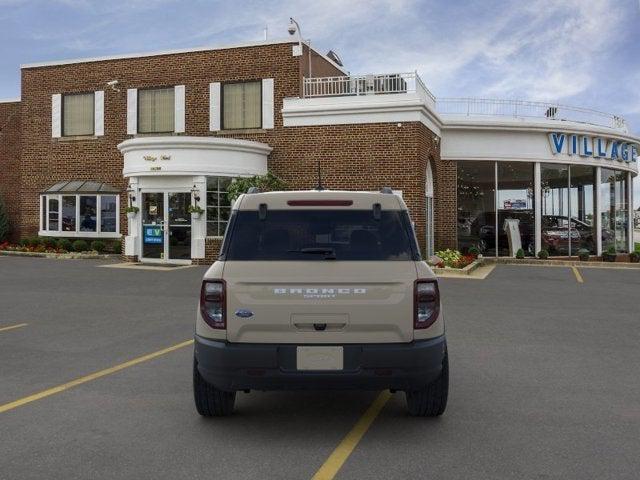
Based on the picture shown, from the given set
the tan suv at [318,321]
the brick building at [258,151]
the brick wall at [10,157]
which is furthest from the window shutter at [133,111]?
the tan suv at [318,321]

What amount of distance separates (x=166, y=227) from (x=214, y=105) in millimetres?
5236

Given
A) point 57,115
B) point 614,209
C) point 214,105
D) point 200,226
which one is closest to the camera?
point 200,226

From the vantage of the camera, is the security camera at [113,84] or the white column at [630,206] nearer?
the security camera at [113,84]

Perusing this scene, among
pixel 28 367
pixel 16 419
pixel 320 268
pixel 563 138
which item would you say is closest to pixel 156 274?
pixel 28 367

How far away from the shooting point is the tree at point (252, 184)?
1919 cm

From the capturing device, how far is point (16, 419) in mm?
4930

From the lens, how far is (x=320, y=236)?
4.64 metres

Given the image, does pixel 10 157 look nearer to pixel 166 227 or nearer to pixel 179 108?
pixel 179 108

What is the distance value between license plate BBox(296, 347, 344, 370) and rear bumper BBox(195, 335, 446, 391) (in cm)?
3

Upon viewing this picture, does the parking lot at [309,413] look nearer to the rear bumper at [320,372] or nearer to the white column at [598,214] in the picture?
the rear bumper at [320,372]

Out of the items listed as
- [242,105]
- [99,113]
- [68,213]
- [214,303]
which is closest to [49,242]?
[68,213]

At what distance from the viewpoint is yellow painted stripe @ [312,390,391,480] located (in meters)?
3.86

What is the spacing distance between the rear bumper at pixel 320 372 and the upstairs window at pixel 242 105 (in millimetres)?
18349

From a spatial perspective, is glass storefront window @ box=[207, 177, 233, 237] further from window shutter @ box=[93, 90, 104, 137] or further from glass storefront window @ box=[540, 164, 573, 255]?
glass storefront window @ box=[540, 164, 573, 255]
